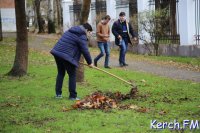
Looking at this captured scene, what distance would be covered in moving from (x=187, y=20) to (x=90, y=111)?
11992mm

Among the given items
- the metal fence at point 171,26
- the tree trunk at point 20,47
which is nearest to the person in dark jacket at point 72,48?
the tree trunk at point 20,47

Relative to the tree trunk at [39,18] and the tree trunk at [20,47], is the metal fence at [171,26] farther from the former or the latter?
the tree trunk at [39,18]

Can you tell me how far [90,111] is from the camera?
321 inches

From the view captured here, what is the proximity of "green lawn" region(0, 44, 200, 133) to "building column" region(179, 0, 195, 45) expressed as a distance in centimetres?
636

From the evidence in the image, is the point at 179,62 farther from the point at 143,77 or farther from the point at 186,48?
the point at 143,77

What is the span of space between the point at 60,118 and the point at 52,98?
2.05m

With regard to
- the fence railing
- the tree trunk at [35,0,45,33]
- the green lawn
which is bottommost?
the green lawn

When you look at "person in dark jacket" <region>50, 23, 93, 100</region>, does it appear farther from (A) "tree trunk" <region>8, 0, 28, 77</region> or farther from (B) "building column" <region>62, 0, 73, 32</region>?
(B) "building column" <region>62, 0, 73, 32</region>

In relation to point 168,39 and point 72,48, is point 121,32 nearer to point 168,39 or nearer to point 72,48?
point 168,39

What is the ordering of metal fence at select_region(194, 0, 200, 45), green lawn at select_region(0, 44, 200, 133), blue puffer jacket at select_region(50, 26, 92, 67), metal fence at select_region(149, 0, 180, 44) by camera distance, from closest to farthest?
green lawn at select_region(0, 44, 200, 133)
blue puffer jacket at select_region(50, 26, 92, 67)
metal fence at select_region(194, 0, 200, 45)
metal fence at select_region(149, 0, 180, 44)

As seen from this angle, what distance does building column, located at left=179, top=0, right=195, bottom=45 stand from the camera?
19141 millimetres

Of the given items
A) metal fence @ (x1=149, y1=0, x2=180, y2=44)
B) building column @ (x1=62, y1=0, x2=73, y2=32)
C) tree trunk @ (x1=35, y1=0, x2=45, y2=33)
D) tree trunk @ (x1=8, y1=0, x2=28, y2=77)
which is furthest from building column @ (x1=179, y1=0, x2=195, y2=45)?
tree trunk @ (x1=35, y1=0, x2=45, y2=33)

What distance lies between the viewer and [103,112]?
8062mm

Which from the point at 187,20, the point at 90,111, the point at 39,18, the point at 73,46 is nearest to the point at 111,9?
the point at 187,20
